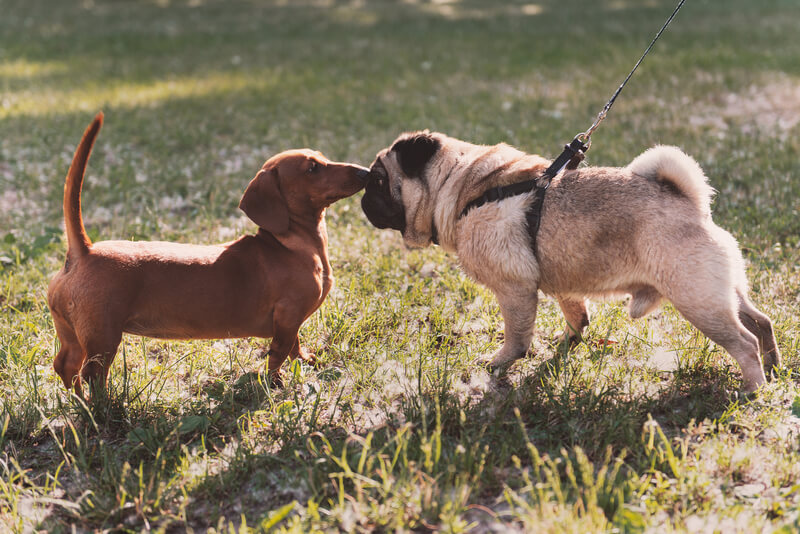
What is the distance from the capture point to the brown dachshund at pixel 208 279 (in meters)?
3.16

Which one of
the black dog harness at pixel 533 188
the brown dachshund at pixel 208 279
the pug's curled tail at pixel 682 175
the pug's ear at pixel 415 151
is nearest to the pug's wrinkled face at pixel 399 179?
the pug's ear at pixel 415 151

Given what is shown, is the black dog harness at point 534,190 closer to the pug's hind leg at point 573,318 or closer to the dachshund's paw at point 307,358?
the pug's hind leg at point 573,318

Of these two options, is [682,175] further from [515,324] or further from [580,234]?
[515,324]

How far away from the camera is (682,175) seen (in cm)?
335

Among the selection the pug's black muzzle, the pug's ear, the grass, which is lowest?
the grass

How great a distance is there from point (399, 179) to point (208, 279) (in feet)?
4.08

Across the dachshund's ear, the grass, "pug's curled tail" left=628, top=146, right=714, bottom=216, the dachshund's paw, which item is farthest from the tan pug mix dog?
the dachshund's paw

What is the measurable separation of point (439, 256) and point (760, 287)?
7.47 feet

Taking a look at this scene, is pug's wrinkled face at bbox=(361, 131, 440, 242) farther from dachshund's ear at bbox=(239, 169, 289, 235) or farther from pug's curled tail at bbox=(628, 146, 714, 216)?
pug's curled tail at bbox=(628, 146, 714, 216)

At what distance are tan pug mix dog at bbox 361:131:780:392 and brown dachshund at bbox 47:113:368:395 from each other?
1.39ft

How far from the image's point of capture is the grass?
8.93ft

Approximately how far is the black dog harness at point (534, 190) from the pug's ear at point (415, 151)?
389 mm

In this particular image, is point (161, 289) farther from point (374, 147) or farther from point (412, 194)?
point (374, 147)

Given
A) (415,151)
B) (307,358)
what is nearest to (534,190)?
(415,151)
